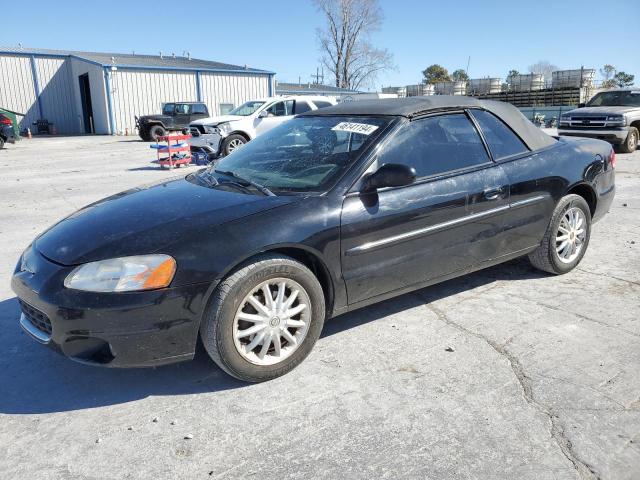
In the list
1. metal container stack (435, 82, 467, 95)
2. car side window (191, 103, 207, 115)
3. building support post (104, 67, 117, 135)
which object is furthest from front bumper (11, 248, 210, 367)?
metal container stack (435, 82, 467, 95)

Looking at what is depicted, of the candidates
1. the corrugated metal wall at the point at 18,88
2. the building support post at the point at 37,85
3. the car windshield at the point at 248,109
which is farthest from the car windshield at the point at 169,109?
the building support post at the point at 37,85

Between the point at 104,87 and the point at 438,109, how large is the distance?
29380 millimetres

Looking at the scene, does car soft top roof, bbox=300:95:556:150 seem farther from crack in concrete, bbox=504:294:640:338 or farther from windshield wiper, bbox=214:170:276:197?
crack in concrete, bbox=504:294:640:338

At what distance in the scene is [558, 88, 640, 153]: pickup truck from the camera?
13.8 m

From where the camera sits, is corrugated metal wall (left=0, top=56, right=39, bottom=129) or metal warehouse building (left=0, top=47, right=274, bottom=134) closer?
metal warehouse building (left=0, top=47, right=274, bottom=134)

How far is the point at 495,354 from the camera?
3.08 m

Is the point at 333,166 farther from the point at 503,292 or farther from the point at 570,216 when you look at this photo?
the point at 570,216

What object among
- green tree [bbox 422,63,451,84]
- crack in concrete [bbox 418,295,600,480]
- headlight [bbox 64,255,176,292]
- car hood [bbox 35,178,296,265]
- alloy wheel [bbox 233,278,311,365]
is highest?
green tree [bbox 422,63,451,84]

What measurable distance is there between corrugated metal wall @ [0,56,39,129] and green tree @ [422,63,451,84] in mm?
58121

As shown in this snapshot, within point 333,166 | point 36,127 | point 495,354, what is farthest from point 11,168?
point 36,127

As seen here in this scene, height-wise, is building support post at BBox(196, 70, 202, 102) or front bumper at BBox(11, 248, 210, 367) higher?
building support post at BBox(196, 70, 202, 102)

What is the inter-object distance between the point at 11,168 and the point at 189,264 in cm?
1333

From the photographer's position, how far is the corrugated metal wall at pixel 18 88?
98.4ft

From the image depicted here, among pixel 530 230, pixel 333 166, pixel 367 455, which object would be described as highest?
pixel 333 166
